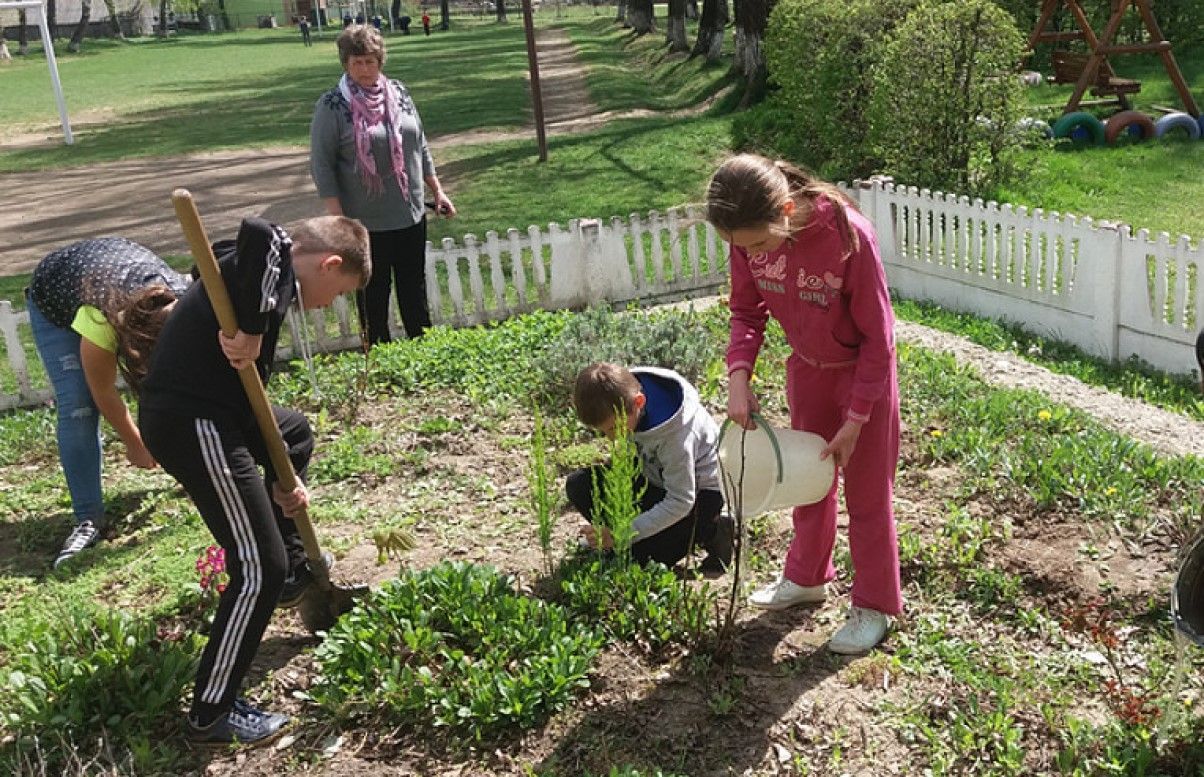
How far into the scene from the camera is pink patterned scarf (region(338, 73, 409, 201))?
6.07m

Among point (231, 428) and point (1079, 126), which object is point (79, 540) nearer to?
point (231, 428)

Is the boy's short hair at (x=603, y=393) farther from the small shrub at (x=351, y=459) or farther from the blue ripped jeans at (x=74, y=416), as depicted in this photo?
the blue ripped jeans at (x=74, y=416)

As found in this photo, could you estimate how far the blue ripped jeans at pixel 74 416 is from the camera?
4.47 m

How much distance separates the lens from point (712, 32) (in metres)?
21.6

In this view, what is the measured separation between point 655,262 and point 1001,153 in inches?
131

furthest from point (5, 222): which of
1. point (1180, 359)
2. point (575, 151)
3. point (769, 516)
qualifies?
point (1180, 359)

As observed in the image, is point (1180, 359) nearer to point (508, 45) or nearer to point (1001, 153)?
point (1001, 153)

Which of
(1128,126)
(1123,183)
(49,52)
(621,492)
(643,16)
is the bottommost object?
(1123,183)

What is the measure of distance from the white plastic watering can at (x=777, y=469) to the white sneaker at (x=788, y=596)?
0.54 meters

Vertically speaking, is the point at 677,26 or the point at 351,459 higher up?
the point at 677,26

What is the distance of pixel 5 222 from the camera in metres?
12.4

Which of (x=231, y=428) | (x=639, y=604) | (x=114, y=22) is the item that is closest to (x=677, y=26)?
(x=639, y=604)

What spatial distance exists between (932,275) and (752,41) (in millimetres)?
9379

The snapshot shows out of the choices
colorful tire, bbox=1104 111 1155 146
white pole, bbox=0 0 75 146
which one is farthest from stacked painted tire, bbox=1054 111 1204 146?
white pole, bbox=0 0 75 146
